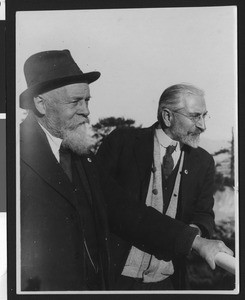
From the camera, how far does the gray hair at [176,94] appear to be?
200 centimetres

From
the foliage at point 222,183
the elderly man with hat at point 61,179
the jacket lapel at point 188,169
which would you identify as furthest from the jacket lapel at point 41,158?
the foliage at point 222,183

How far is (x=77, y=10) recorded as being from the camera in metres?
2.02

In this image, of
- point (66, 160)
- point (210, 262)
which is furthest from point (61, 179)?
point (210, 262)

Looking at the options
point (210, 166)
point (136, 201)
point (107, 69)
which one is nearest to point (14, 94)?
point (107, 69)

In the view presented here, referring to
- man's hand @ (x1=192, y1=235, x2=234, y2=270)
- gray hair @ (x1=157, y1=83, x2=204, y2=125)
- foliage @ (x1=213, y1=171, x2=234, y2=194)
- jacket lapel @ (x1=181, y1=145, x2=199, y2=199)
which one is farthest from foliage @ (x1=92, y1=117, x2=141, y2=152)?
man's hand @ (x1=192, y1=235, x2=234, y2=270)

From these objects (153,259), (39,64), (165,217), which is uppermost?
(39,64)

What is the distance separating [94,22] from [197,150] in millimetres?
602

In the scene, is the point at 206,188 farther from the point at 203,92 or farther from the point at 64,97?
the point at 64,97

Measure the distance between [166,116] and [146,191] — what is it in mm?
284

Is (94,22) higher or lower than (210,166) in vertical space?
higher

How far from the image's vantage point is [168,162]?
2027 millimetres

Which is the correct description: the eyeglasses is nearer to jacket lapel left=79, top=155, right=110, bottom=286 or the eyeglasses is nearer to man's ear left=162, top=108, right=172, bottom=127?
man's ear left=162, top=108, right=172, bottom=127

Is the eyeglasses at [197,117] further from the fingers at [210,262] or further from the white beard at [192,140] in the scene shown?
the fingers at [210,262]

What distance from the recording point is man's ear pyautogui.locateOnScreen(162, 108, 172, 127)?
6.60 feet
